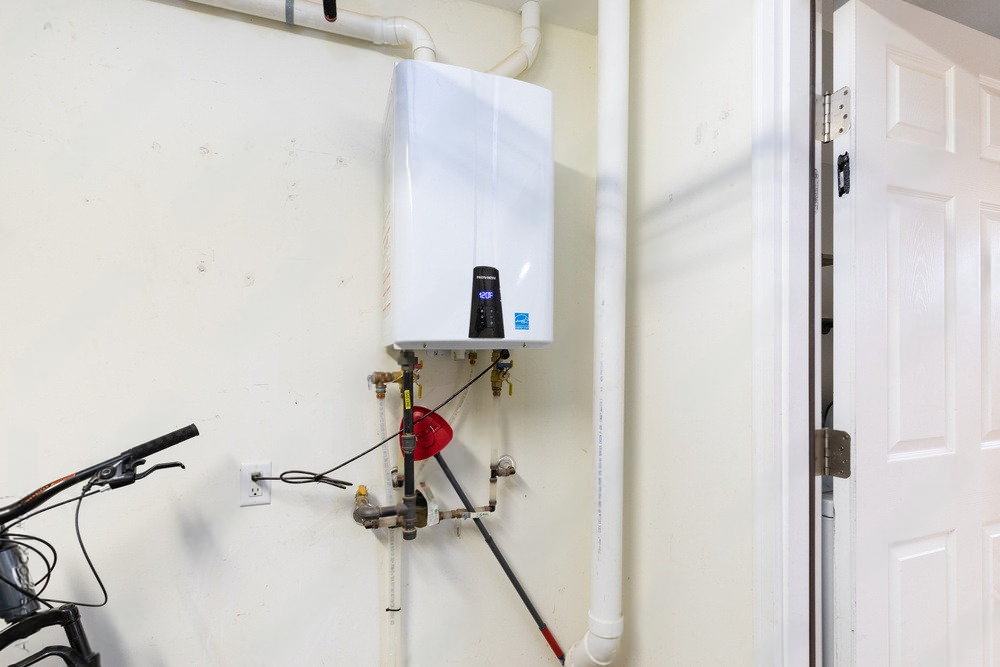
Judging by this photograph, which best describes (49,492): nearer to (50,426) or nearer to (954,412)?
(50,426)

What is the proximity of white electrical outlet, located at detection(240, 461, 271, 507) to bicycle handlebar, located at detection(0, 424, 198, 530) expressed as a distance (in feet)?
1.08

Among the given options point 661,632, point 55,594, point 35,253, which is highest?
point 35,253

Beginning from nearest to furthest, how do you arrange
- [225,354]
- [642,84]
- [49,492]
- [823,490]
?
1. [49,492]
2. [823,490]
3. [225,354]
4. [642,84]

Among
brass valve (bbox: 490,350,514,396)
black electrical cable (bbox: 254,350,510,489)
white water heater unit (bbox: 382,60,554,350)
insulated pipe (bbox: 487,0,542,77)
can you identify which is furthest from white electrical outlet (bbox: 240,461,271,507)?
insulated pipe (bbox: 487,0,542,77)

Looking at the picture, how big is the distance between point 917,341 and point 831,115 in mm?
492

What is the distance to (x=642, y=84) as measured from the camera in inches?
52.6

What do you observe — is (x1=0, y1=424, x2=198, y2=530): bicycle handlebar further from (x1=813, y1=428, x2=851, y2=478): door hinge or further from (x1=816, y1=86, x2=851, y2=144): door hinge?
(x1=816, y1=86, x2=851, y2=144): door hinge

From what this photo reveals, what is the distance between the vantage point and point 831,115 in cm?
98

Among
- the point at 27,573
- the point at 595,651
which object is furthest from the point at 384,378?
the point at 595,651

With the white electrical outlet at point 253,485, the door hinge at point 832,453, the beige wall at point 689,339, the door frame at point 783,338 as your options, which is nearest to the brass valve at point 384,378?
the white electrical outlet at point 253,485

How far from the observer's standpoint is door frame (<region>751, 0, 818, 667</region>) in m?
0.93

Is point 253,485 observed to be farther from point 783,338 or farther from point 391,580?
point 783,338

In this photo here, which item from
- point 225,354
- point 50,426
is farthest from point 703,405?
point 50,426

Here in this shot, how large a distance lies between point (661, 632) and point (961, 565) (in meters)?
0.65
